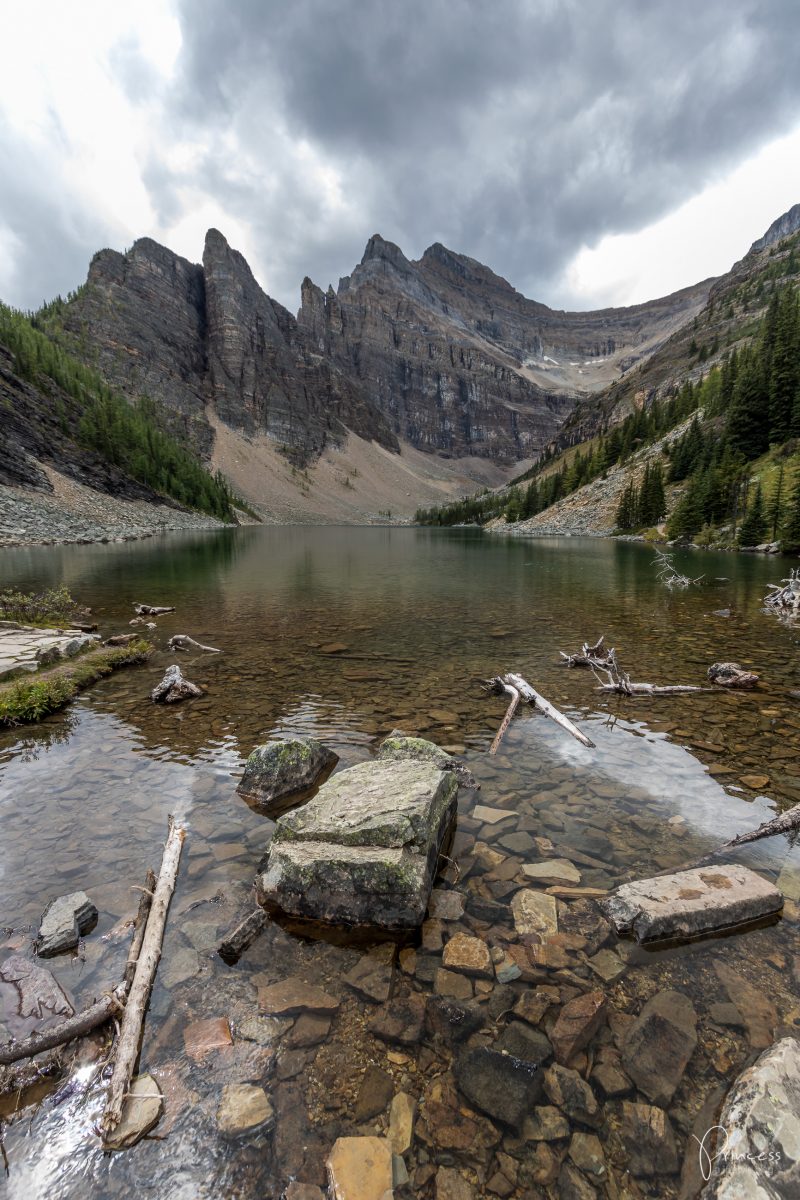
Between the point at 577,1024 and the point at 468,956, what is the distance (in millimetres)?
1164

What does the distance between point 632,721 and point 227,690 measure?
34.0 feet

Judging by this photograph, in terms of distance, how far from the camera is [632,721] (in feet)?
37.0

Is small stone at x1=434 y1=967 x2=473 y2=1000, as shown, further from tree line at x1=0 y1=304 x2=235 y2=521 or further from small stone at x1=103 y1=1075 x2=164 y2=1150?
tree line at x1=0 y1=304 x2=235 y2=521

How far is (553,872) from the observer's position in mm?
6277

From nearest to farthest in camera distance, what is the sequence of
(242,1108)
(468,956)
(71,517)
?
(242,1108) → (468,956) → (71,517)

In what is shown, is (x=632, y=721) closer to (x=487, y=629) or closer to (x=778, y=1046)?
(x=778, y=1046)

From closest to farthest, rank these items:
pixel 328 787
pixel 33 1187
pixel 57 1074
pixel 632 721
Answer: pixel 33 1187
pixel 57 1074
pixel 328 787
pixel 632 721

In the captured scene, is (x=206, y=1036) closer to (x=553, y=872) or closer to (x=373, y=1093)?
(x=373, y=1093)

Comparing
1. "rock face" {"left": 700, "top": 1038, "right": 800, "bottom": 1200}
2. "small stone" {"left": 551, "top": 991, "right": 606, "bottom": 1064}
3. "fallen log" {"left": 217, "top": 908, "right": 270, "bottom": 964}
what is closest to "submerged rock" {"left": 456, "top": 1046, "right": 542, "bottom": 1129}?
"small stone" {"left": 551, "top": 991, "right": 606, "bottom": 1064}

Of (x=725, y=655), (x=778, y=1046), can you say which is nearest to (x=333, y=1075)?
(x=778, y=1046)

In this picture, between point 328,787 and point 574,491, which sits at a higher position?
point 574,491

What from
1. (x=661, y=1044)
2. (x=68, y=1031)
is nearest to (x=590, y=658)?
(x=661, y=1044)

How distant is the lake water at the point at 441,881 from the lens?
3438 mm

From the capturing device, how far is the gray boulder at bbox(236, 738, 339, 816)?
26.7ft
